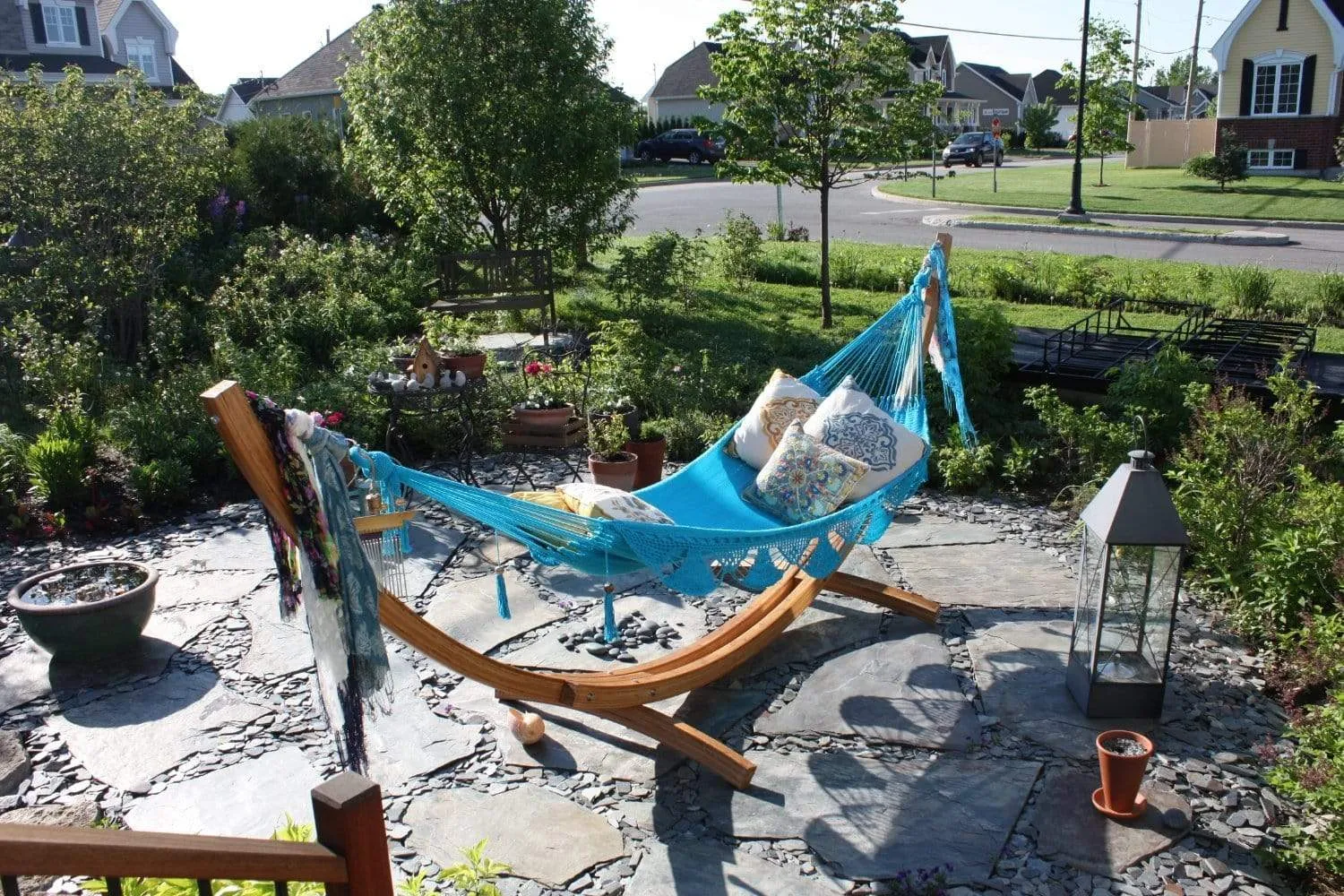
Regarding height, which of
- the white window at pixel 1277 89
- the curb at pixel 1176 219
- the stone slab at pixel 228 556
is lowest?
the stone slab at pixel 228 556

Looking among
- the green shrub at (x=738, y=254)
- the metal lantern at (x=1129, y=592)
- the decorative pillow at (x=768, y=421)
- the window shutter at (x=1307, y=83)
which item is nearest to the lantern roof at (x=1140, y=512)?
the metal lantern at (x=1129, y=592)

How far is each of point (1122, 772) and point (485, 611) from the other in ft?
8.19

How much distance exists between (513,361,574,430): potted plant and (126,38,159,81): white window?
81.0 ft

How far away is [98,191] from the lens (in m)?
7.51

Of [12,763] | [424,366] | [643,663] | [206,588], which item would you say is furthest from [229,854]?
[424,366]

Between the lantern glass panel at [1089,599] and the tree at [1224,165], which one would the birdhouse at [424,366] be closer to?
the lantern glass panel at [1089,599]

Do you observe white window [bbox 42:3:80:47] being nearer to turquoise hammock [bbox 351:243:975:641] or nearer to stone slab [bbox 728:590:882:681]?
turquoise hammock [bbox 351:243:975:641]

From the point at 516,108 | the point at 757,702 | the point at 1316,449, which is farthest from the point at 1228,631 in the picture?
the point at 516,108

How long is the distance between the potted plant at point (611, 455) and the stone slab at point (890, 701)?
5.37 ft

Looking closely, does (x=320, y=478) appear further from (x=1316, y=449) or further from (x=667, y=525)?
(x=1316, y=449)

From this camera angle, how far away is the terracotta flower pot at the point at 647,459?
5.64 m

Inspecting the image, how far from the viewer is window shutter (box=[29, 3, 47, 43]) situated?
22.5 meters

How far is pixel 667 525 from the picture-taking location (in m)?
3.35

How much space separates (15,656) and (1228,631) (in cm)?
467
